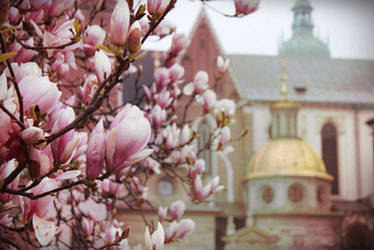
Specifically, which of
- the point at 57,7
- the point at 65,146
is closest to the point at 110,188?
the point at 57,7

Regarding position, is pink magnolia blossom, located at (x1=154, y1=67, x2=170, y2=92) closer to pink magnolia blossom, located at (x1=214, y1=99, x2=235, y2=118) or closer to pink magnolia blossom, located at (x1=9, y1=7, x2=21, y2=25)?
pink magnolia blossom, located at (x1=214, y1=99, x2=235, y2=118)

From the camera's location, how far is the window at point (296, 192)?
68.7 ft

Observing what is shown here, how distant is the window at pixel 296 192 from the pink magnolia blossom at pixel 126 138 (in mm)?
20351

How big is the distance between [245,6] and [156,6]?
1.76ft

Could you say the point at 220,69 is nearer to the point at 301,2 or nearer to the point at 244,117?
the point at 244,117

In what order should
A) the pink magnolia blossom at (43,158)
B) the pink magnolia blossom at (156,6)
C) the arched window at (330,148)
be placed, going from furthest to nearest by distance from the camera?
the arched window at (330,148) → the pink magnolia blossom at (156,6) → the pink magnolia blossom at (43,158)

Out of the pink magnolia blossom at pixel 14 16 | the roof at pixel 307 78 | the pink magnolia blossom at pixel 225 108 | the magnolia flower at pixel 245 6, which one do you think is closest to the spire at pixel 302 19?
the roof at pixel 307 78

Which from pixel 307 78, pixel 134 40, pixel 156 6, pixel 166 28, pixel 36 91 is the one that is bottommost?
pixel 36 91

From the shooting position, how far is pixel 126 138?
1.04 meters

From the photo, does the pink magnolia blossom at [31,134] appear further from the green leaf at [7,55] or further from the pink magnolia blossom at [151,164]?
the pink magnolia blossom at [151,164]

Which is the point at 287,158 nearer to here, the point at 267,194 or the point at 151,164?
the point at 267,194

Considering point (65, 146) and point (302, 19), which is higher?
point (302, 19)

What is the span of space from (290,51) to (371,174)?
11.4 metres

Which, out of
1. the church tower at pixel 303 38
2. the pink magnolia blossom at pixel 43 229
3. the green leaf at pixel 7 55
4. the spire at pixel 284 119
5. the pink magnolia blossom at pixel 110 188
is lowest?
the pink magnolia blossom at pixel 43 229
